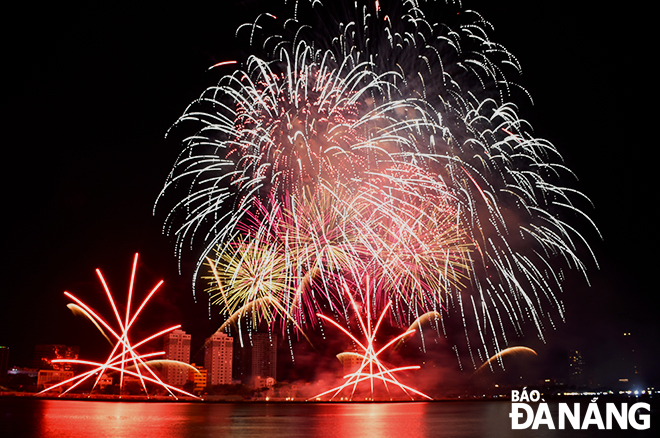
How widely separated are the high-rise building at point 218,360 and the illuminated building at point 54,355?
101 feet

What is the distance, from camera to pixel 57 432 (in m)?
25.1

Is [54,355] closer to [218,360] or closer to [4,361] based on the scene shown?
[4,361]

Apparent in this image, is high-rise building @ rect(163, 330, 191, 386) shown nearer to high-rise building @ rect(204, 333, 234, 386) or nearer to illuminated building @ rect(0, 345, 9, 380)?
high-rise building @ rect(204, 333, 234, 386)

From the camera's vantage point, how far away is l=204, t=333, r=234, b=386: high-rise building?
89812 mm

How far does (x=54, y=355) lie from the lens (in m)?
105

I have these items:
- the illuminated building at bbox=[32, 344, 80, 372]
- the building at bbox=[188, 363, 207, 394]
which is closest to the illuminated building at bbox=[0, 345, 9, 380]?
the illuminated building at bbox=[32, 344, 80, 372]

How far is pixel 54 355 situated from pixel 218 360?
126 ft

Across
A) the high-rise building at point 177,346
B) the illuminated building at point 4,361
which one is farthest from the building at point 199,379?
the illuminated building at point 4,361

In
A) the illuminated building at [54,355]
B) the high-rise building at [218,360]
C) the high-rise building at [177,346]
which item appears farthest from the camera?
the illuminated building at [54,355]

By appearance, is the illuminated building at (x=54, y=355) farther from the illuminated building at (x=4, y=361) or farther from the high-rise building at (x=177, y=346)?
the high-rise building at (x=177, y=346)

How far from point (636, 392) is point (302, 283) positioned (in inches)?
4721

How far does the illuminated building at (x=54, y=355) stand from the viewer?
10425cm

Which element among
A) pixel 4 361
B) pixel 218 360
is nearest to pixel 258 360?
pixel 218 360

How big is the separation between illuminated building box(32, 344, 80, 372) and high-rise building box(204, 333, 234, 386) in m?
30.8
